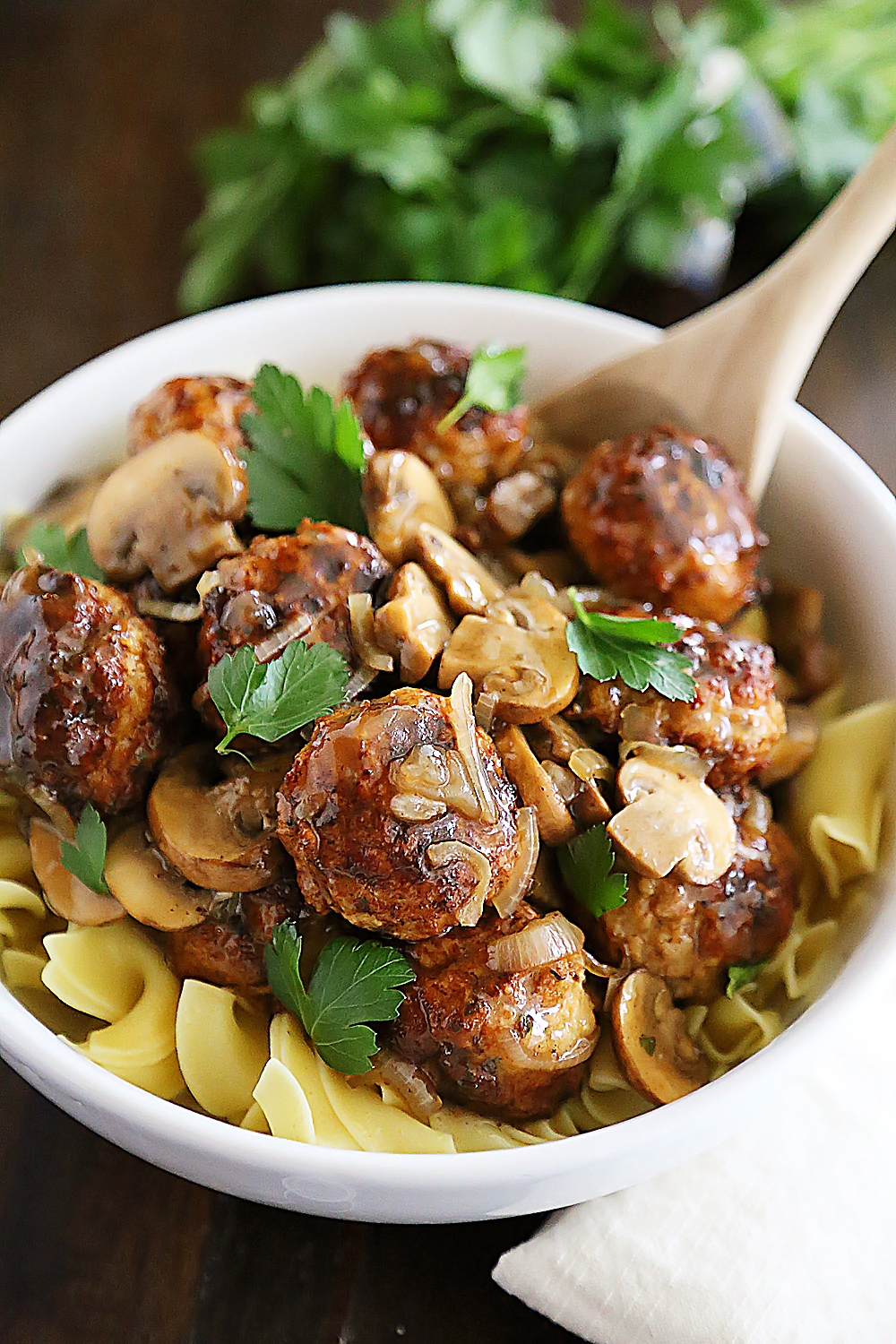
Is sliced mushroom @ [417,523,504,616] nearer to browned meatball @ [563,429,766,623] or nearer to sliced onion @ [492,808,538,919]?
browned meatball @ [563,429,766,623]

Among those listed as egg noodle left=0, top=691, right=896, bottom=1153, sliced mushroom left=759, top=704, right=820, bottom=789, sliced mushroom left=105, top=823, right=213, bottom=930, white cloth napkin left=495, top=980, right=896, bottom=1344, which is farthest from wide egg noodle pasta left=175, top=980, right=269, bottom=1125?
sliced mushroom left=759, top=704, right=820, bottom=789

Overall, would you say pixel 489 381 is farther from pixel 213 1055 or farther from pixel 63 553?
pixel 213 1055

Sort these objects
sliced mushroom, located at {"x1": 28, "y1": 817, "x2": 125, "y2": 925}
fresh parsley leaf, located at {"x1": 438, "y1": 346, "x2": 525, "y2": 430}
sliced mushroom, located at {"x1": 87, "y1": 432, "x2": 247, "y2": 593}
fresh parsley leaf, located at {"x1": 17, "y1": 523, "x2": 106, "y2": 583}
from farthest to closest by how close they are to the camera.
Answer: fresh parsley leaf, located at {"x1": 438, "y1": 346, "x2": 525, "y2": 430} < fresh parsley leaf, located at {"x1": 17, "y1": 523, "x2": 106, "y2": 583} < sliced mushroom, located at {"x1": 87, "y1": 432, "x2": 247, "y2": 593} < sliced mushroom, located at {"x1": 28, "y1": 817, "x2": 125, "y2": 925}

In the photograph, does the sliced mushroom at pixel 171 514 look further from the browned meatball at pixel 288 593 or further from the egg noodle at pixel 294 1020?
the egg noodle at pixel 294 1020

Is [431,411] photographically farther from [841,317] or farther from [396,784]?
[841,317]

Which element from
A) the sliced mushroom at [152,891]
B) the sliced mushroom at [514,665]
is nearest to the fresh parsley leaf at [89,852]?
the sliced mushroom at [152,891]
